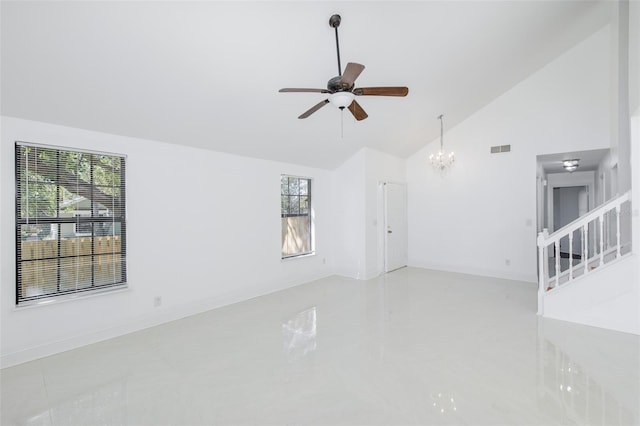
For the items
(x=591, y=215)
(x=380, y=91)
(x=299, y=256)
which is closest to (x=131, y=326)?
(x=299, y=256)

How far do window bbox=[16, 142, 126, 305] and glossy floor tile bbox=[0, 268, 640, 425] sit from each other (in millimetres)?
727

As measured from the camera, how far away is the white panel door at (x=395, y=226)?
646 centimetres

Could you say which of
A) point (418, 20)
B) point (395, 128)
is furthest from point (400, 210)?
point (418, 20)

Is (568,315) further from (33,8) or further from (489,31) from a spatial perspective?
(33,8)

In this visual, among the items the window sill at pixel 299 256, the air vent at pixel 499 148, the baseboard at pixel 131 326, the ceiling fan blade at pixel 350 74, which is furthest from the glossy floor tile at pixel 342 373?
the air vent at pixel 499 148

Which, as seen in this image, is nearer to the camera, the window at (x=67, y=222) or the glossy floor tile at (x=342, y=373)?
the glossy floor tile at (x=342, y=373)

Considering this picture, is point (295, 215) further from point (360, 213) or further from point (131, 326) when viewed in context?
point (131, 326)

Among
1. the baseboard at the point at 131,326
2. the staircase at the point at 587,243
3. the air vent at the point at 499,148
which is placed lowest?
the baseboard at the point at 131,326

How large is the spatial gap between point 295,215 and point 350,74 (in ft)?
12.3

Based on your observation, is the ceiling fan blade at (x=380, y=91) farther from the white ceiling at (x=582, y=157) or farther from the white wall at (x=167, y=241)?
the white ceiling at (x=582, y=157)

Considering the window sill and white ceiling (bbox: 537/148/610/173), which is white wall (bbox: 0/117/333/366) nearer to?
the window sill

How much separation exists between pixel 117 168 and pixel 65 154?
0.47 m

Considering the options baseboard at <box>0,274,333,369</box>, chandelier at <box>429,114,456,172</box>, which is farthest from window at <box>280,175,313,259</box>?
chandelier at <box>429,114,456,172</box>

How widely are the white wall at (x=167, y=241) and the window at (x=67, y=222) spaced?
0.31 feet
